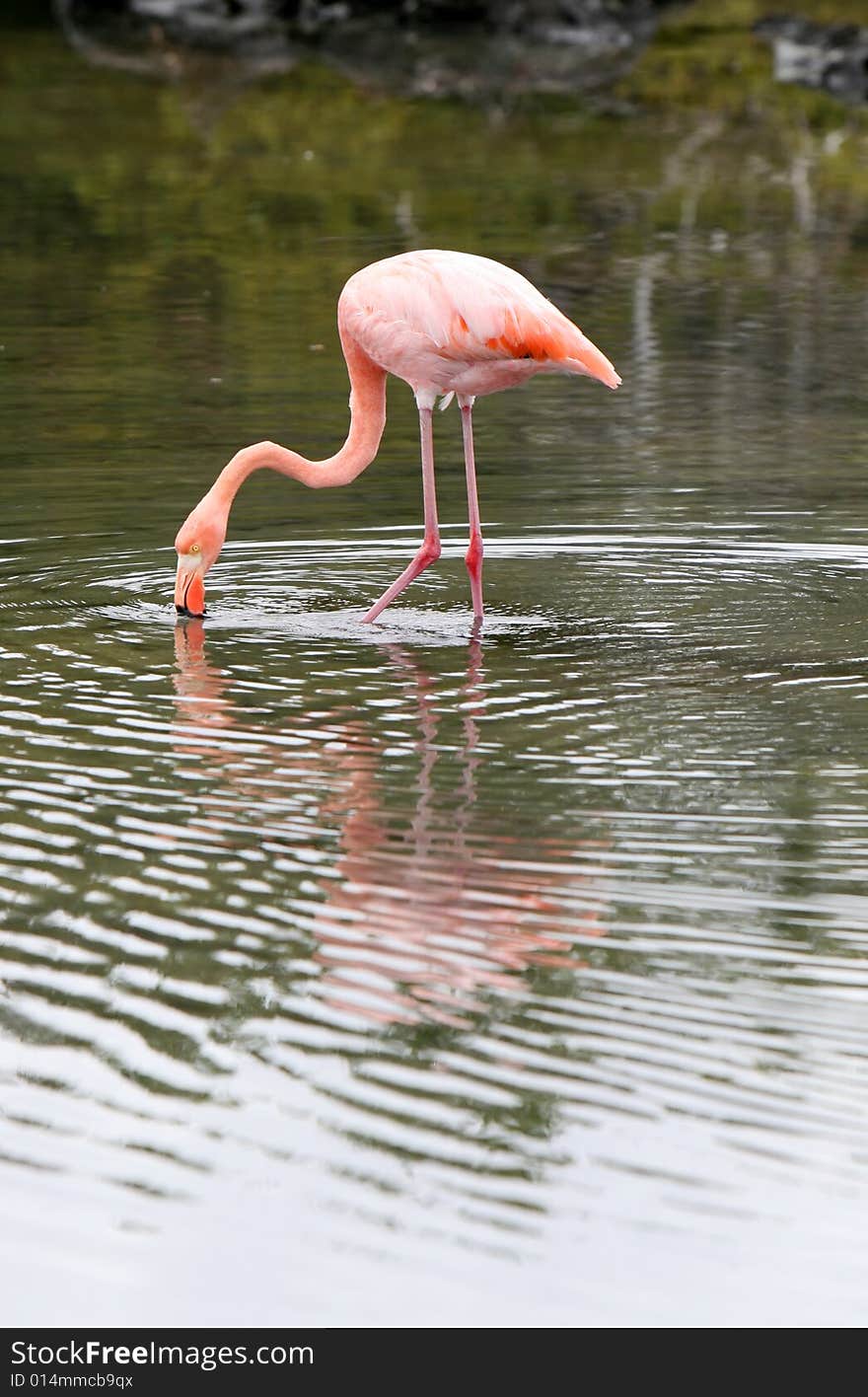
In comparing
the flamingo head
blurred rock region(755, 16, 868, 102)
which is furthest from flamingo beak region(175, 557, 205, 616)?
blurred rock region(755, 16, 868, 102)

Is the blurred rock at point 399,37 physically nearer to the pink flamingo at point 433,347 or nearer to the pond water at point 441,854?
the pond water at point 441,854

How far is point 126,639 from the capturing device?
29.0 feet

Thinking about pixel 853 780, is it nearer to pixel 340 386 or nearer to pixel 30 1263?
pixel 30 1263

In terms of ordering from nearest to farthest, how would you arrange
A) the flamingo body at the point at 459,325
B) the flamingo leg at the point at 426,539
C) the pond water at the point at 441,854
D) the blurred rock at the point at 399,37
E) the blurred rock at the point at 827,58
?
the pond water at the point at 441,854 → the flamingo body at the point at 459,325 → the flamingo leg at the point at 426,539 → the blurred rock at the point at 827,58 → the blurred rock at the point at 399,37

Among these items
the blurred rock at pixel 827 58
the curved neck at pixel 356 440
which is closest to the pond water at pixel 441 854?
the curved neck at pixel 356 440

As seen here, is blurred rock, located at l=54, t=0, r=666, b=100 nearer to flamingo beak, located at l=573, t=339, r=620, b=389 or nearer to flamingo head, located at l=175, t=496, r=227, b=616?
flamingo beak, located at l=573, t=339, r=620, b=389

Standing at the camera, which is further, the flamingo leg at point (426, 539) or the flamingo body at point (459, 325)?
the flamingo leg at point (426, 539)

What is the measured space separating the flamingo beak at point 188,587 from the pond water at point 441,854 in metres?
0.12

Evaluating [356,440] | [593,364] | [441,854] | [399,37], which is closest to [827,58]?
[399,37]

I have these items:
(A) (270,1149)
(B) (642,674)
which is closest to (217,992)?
(A) (270,1149)

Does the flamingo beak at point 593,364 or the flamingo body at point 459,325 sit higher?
the flamingo body at point 459,325

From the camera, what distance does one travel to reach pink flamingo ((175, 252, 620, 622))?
28.4 ft

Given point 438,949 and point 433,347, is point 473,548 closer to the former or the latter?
point 433,347

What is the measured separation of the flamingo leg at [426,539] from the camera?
9062 millimetres
